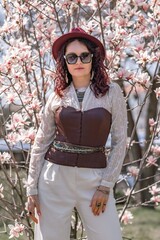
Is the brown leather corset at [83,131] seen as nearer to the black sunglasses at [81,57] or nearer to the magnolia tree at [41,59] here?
the black sunglasses at [81,57]

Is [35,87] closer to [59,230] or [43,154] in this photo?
[43,154]

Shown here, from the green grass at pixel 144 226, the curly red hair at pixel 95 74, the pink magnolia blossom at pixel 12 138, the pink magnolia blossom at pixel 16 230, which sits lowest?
the green grass at pixel 144 226

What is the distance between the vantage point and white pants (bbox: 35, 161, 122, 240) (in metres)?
2.15

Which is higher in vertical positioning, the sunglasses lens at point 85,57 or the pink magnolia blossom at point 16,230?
the sunglasses lens at point 85,57

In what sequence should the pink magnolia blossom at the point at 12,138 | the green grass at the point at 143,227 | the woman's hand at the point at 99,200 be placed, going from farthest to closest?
the green grass at the point at 143,227, the pink magnolia blossom at the point at 12,138, the woman's hand at the point at 99,200

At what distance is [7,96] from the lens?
2988 mm

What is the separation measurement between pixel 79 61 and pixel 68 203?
59 cm

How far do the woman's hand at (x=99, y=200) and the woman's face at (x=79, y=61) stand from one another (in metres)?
0.48

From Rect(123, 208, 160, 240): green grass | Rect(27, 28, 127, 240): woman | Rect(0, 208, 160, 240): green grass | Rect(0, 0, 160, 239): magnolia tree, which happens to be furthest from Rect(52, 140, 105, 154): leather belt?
Rect(123, 208, 160, 240): green grass

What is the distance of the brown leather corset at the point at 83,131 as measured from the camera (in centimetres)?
217

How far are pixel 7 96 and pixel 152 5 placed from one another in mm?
1019

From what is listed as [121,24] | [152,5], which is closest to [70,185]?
[121,24]

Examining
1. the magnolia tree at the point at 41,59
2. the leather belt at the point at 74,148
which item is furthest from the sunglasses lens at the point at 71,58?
the magnolia tree at the point at 41,59

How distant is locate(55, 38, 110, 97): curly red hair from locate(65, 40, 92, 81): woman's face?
2 cm
